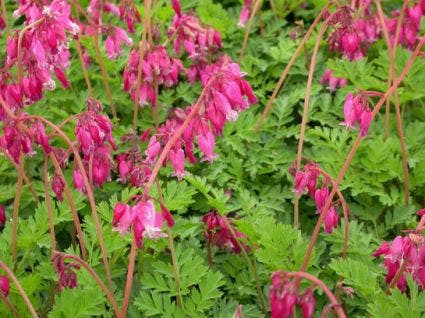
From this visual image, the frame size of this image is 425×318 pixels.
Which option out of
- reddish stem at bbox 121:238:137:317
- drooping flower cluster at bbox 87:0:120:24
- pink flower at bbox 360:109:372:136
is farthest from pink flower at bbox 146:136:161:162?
drooping flower cluster at bbox 87:0:120:24

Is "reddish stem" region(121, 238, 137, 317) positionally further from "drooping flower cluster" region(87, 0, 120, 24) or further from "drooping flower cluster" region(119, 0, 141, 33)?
"drooping flower cluster" region(87, 0, 120, 24)

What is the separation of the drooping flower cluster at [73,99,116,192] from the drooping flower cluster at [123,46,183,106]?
74cm

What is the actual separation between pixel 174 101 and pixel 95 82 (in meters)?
0.66

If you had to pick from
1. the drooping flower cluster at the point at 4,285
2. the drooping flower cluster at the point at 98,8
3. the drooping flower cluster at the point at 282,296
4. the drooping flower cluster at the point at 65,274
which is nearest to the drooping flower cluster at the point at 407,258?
the drooping flower cluster at the point at 282,296

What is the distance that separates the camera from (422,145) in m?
5.00

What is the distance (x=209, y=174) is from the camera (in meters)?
4.84

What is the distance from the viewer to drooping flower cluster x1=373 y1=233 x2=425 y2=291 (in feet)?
11.0

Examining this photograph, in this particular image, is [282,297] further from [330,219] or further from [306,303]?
[330,219]

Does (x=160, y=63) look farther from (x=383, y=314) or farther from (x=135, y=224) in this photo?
(x=383, y=314)

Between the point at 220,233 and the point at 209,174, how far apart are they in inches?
27.6

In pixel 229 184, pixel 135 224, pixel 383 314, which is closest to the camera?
pixel 135 224

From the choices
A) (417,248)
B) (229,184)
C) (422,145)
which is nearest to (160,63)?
(229,184)

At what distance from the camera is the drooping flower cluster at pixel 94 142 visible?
3.71 meters

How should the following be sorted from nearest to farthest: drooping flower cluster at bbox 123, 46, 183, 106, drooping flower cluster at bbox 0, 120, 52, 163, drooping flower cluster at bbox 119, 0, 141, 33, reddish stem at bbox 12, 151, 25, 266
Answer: drooping flower cluster at bbox 0, 120, 52, 163, reddish stem at bbox 12, 151, 25, 266, drooping flower cluster at bbox 123, 46, 183, 106, drooping flower cluster at bbox 119, 0, 141, 33
